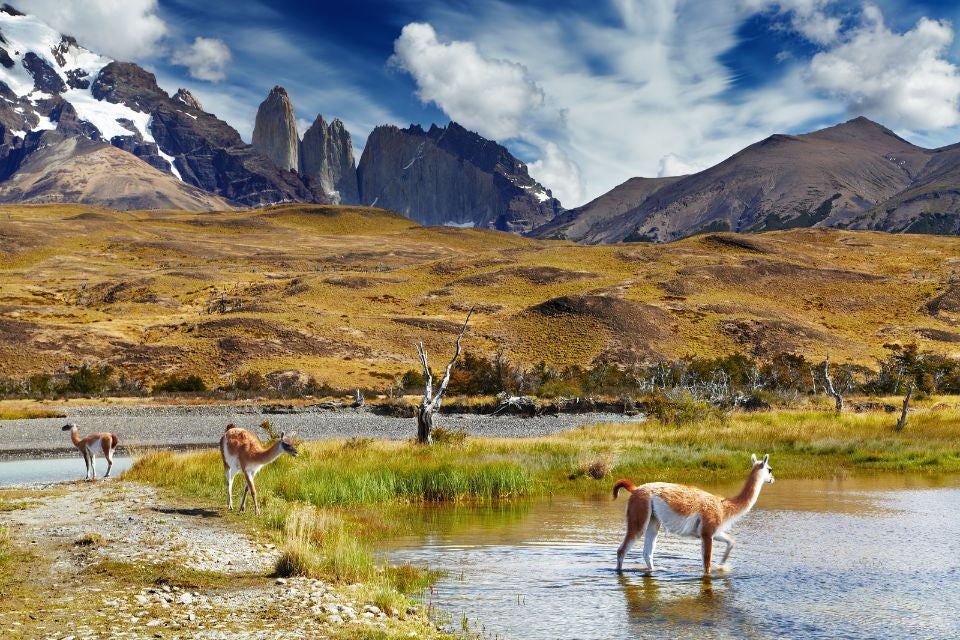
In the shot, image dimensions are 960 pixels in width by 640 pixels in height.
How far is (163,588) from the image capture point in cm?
995

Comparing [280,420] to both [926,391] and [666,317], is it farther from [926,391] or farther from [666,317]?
→ [666,317]

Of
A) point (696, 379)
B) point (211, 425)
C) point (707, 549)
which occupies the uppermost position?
point (696, 379)

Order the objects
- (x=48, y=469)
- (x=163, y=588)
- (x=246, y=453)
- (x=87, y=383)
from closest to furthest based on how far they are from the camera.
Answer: (x=163, y=588) → (x=246, y=453) → (x=48, y=469) → (x=87, y=383)

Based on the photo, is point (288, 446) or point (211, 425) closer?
point (288, 446)

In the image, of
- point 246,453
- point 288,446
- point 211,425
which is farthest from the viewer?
point 211,425

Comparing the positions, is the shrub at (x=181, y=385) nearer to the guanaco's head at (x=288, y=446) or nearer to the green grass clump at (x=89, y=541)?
the guanaco's head at (x=288, y=446)

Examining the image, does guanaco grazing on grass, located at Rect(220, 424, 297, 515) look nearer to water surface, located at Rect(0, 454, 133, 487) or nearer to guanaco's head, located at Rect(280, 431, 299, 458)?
guanaco's head, located at Rect(280, 431, 299, 458)

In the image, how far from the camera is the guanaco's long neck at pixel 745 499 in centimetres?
1211

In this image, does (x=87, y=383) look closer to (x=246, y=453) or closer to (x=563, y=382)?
(x=563, y=382)

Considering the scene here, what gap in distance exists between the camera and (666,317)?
96750 mm

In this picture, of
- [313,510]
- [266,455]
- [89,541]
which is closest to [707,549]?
[313,510]

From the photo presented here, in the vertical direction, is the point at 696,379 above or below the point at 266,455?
above

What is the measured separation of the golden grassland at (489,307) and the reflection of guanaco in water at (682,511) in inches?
2350

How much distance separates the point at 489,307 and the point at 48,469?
81.0 metres
